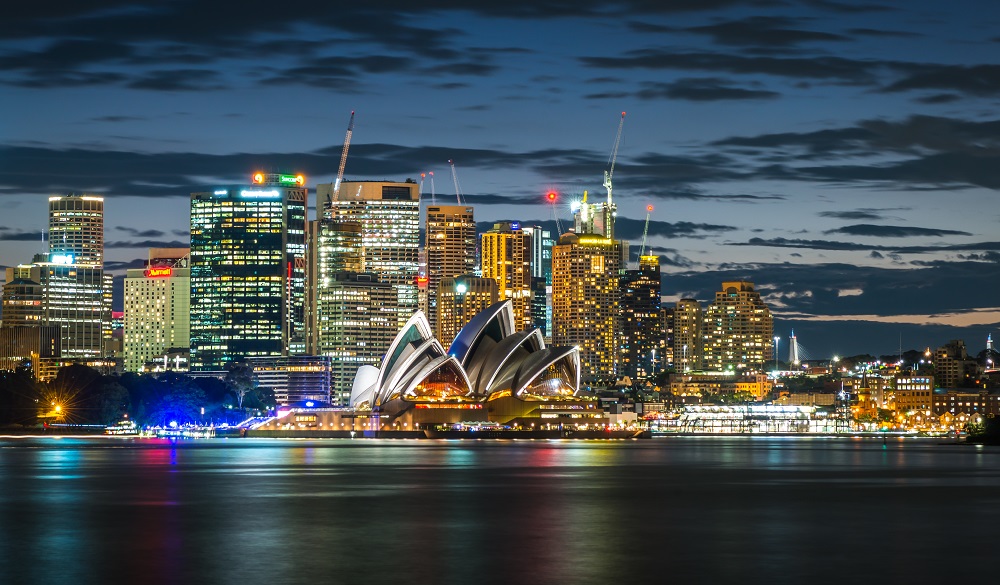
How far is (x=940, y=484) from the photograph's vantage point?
8169 centimetres

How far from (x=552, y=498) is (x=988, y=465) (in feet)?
180

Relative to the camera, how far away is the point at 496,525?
5378cm

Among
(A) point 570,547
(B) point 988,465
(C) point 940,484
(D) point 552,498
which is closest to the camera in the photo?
(A) point 570,547

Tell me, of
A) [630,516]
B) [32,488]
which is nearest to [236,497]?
[32,488]

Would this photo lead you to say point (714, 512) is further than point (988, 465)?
No

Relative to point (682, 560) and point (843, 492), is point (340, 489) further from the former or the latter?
point (682, 560)

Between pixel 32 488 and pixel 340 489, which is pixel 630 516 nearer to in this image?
pixel 340 489

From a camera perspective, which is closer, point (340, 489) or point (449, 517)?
point (449, 517)

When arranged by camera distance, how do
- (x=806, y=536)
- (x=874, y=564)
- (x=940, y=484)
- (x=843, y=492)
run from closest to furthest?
(x=874, y=564) < (x=806, y=536) < (x=843, y=492) < (x=940, y=484)

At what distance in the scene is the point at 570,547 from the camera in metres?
46.1

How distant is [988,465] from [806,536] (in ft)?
218

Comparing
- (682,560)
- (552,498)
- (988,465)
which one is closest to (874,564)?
(682,560)

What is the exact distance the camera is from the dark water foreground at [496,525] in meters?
40.6

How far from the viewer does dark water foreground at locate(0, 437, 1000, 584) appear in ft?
133
